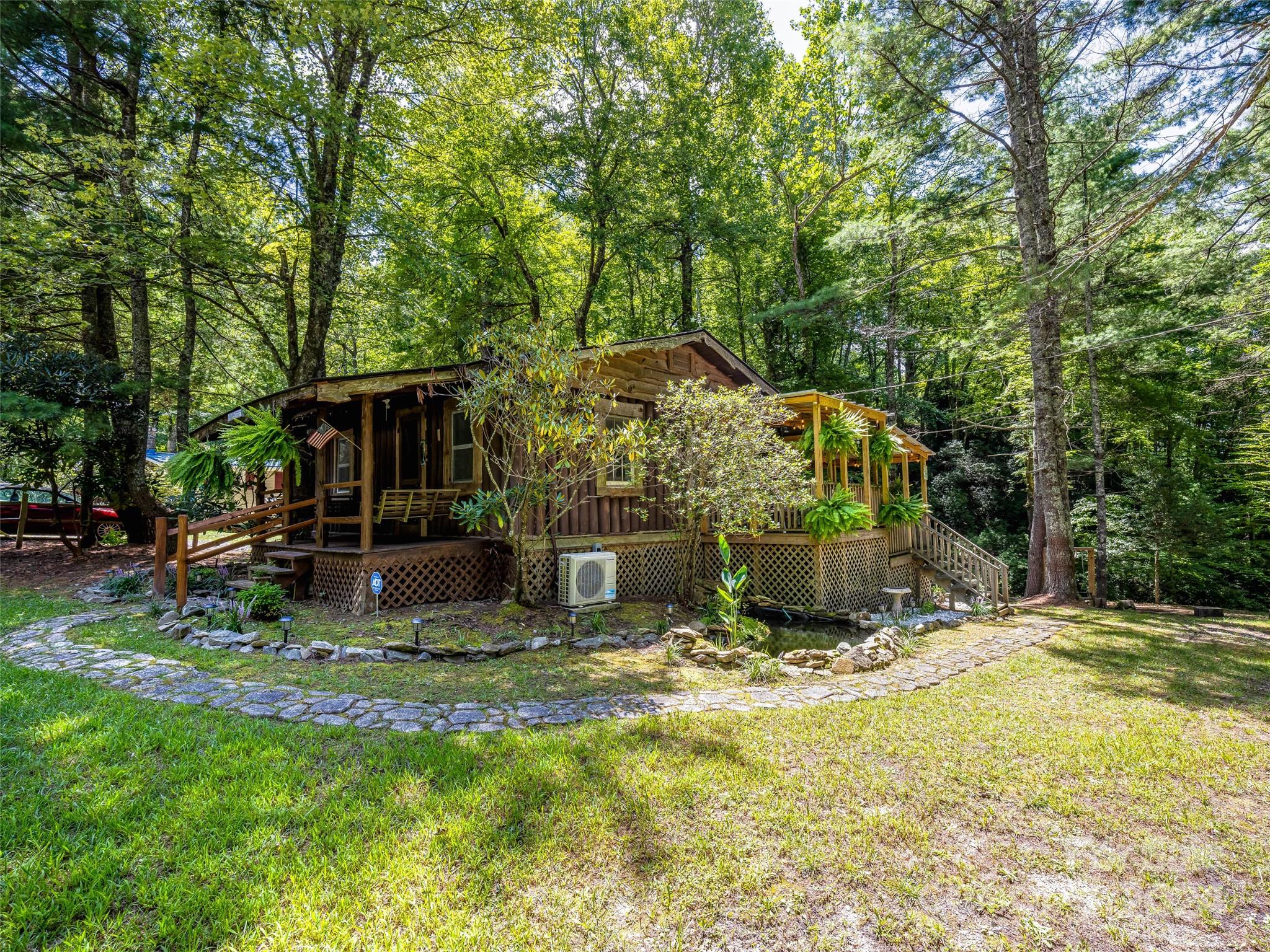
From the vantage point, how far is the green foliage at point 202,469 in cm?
828

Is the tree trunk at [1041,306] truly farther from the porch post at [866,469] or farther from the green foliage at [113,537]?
the green foliage at [113,537]

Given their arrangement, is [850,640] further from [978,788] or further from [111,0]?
[111,0]

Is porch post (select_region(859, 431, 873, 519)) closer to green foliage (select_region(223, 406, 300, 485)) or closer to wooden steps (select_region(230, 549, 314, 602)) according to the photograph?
wooden steps (select_region(230, 549, 314, 602))

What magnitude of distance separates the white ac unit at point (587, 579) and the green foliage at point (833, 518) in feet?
10.5

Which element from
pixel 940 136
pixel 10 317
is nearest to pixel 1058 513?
pixel 940 136

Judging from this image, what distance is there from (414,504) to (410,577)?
140 centimetres

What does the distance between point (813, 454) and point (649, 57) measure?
12731mm

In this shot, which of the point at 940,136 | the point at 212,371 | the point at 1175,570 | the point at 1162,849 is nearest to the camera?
the point at 1162,849

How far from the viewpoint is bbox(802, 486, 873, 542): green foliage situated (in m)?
8.56

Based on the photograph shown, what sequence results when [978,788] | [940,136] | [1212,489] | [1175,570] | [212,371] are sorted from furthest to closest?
[212,371] → [1212,489] → [1175,570] → [940,136] → [978,788]

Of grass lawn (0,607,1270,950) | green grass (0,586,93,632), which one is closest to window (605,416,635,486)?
grass lawn (0,607,1270,950)

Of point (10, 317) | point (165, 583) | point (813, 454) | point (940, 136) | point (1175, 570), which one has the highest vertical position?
point (940, 136)

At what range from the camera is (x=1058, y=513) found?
984 centimetres

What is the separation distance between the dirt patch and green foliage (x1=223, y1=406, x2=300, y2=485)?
3161 millimetres
